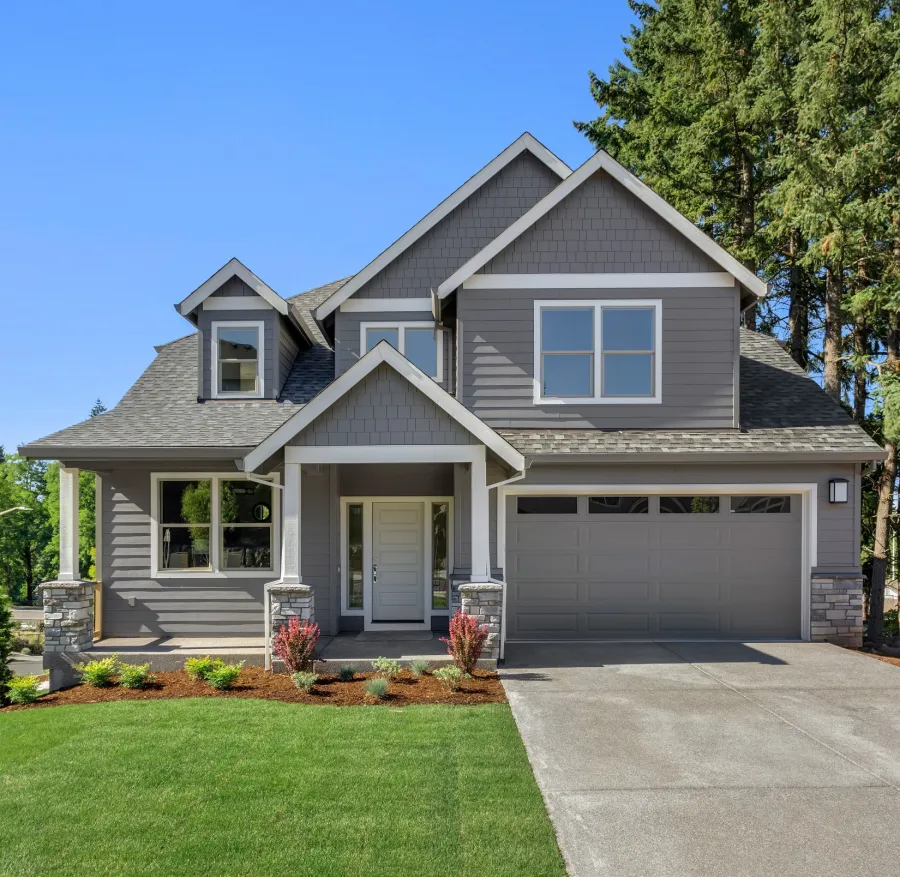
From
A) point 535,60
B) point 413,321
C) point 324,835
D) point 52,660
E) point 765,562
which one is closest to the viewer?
point 324,835

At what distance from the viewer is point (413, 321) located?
11727mm

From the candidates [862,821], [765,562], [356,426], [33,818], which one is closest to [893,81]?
[765,562]

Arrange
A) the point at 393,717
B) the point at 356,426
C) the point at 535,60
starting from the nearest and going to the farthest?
the point at 393,717 < the point at 356,426 < the point at 535,60

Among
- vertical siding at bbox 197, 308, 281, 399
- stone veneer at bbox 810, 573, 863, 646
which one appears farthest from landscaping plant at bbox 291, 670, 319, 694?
stone veneer at bbox 810, 573, 863, 646

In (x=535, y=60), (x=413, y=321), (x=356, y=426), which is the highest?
(x=535, y=60)

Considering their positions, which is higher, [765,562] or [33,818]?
[765,562]

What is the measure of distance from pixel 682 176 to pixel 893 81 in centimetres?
575

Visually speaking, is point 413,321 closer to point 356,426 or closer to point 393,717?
point 356,426

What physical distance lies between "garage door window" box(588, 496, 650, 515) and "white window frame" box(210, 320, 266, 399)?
574 cm

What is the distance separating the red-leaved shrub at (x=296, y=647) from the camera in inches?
324

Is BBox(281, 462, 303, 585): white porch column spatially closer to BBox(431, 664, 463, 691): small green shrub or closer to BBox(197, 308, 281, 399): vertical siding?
BBox(431, 664, 463, 691): small green shrub

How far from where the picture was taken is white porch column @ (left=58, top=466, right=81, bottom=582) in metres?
9.61

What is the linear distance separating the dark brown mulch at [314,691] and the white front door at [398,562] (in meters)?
2.87

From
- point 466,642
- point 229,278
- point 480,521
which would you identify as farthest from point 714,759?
point 229,278
